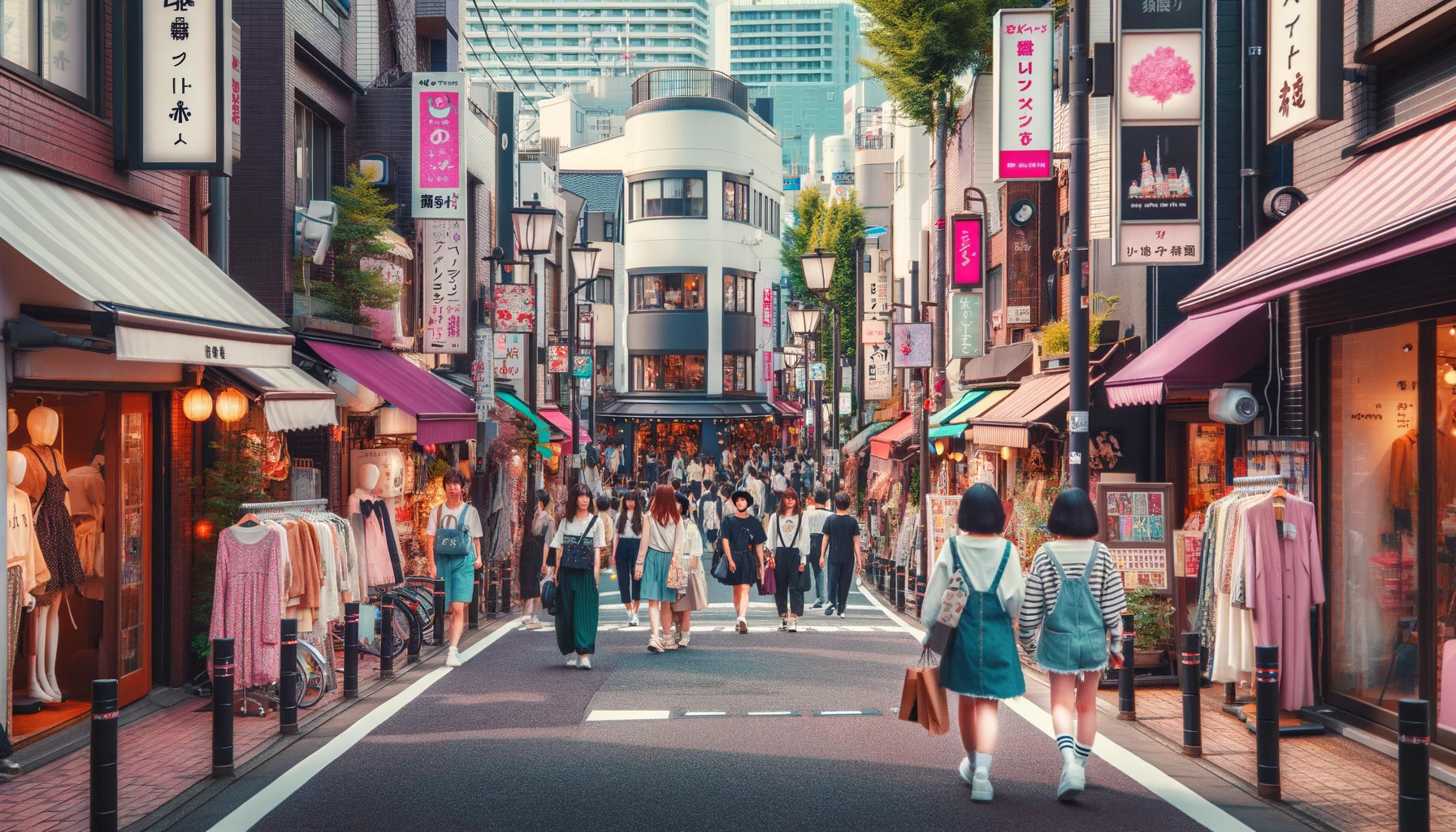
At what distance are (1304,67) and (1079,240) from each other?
7.82ft

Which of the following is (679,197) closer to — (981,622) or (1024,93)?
(1024,93)

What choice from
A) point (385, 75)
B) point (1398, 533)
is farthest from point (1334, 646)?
point (385, 75)

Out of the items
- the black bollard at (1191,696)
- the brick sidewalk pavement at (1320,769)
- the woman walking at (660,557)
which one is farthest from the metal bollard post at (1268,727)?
the woman walking at (660,557)

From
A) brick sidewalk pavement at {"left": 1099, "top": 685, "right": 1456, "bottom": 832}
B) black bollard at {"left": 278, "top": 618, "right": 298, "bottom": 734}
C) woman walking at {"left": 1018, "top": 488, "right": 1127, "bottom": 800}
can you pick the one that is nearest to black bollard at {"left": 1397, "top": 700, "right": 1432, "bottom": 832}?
brick sidewalk pavement at {"left": 1099, "top": 685, "right": 1456, "bottom": 832}

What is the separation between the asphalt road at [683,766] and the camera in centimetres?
729

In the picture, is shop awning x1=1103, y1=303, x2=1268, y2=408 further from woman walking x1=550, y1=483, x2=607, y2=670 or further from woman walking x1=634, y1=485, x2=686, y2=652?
woman walking x1=550, y1=483, x2=607, y2=670

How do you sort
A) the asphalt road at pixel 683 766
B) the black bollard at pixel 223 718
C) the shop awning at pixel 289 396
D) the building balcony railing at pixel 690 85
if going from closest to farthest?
the asphalt road at pixel 683 766
the black bollard at pixel 223 718
the shop awning at pixel 289 396
the building balcony railing at pixel 690 85

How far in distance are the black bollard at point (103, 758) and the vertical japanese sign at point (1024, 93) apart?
532 inches

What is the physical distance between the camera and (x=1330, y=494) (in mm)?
10086

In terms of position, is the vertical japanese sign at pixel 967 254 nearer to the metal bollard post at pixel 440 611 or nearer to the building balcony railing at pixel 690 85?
the metal bollard post at pixel 440 611

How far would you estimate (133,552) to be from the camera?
1136cm

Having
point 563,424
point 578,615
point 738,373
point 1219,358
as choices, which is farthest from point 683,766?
point 738,373

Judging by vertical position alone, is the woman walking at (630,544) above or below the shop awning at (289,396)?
below

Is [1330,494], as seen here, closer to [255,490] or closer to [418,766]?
[418,766]
